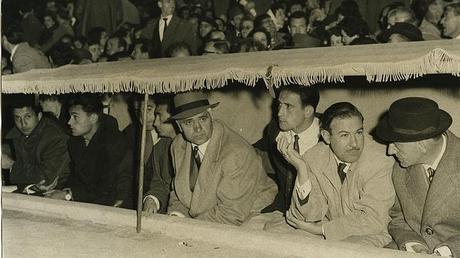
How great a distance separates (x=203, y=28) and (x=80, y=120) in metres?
2.03

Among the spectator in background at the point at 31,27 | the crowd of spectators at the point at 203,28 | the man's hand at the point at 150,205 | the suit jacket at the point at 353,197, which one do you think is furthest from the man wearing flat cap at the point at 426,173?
the spectator in background at the point at 31,27

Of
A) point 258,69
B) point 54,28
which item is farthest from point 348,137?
point 54,28

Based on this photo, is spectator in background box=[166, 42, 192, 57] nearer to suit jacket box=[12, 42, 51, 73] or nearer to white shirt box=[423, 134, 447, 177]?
suit jacket box=[12, 42, 51, 73]

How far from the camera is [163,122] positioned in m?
4.64

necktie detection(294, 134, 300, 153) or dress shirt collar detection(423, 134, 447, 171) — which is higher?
dress shirt collar detection(423, 134, 447, 171)

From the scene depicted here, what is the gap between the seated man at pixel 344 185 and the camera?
3.28 m

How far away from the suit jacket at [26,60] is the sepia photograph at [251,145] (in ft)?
1.71

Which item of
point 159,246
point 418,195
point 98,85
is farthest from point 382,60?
point 98,85

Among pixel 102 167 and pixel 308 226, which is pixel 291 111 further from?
pixel 102 167

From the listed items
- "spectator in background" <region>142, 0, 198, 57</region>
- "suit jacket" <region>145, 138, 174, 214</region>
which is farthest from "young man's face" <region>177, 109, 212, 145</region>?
"spectator in background" <region>142, 0, 198, 57</region>

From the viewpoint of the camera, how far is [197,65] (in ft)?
11.1

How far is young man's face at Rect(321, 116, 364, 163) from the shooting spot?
3383 mm

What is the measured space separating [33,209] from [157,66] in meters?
1.15

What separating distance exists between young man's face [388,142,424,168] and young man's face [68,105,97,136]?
8.51ft
